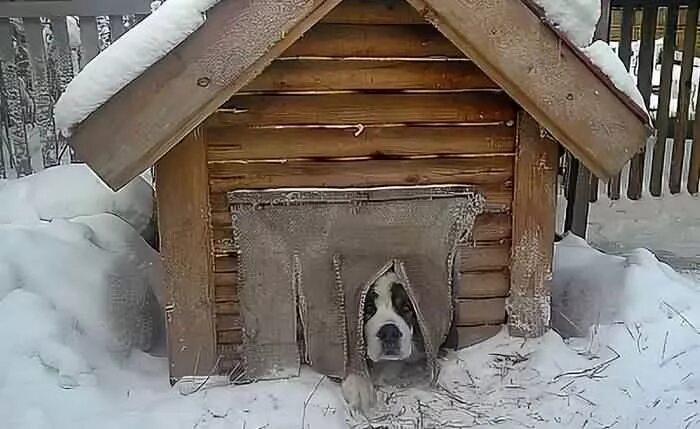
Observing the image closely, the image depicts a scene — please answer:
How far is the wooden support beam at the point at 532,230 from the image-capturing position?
3.05m

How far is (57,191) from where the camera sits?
417cm

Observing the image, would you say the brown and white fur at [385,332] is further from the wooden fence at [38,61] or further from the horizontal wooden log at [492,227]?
the wooden fence at [38,61]

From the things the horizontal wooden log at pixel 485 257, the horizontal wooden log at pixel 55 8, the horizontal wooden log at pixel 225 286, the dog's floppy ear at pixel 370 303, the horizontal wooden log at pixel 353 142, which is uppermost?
the horizontal wooden log at pixel 55 8

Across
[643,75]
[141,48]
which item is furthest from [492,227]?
[643,75]

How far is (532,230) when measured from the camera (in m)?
3.13

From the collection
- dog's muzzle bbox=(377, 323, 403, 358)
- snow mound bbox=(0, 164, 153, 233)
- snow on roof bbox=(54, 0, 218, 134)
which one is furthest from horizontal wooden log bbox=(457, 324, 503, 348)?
snow mound bbox=(0, 164, 153, 233)

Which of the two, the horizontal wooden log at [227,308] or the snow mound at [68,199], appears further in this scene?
the snow mound at [68,199]

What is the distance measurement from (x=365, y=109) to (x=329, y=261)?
0.61m

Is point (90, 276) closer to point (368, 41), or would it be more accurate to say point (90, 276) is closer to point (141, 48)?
point (141, 48)

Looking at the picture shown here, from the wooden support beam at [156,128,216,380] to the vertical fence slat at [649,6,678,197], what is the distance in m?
4.56

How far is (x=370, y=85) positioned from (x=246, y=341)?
3.67 feet

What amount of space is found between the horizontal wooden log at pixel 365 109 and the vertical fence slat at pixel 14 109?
11.6 feet

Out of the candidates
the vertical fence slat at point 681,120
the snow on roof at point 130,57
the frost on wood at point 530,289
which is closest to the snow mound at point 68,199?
the snow on roof at point 130,57

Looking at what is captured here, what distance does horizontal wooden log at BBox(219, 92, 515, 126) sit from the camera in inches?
114
